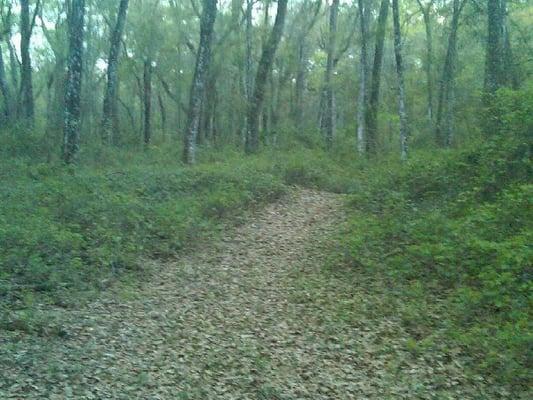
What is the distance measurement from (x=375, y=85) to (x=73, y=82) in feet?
36.5

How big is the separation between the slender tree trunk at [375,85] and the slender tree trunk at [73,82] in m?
10.7

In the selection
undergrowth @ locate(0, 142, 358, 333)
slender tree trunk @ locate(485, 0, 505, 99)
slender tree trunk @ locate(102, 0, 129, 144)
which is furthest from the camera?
slender tree trunk @ locate(102, 0, 129, 144)

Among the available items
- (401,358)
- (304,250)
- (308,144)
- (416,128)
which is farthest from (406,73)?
(401,358)

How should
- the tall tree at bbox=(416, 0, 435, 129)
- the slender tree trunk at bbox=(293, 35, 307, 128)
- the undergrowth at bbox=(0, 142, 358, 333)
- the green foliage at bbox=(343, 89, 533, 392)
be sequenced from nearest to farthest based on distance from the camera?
the green foliage at bbox=(343, 89, 533, 392)
the undergrowth at bbox=(0, 142, 358, 333)
the tall tree at bbox=(416, 0, 435, 129)
the slender tree trunk at bbox=(293, 35, 307, 128)

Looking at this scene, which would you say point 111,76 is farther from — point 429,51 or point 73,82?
point 429,51

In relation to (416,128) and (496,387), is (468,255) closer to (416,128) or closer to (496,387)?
(496,387)

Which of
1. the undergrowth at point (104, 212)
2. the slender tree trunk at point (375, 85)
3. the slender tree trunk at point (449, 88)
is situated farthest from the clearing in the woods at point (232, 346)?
the slender tree trunk at point (449, 88)

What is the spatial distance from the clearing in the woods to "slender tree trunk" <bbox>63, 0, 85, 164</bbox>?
7.73 metres

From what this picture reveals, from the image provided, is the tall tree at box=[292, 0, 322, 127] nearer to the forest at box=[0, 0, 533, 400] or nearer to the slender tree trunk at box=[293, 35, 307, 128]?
the slender tree trunk at box=[293, 35, 307, 128]

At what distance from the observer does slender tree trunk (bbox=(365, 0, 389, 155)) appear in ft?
69.2

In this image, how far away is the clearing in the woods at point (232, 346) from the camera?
228 inches

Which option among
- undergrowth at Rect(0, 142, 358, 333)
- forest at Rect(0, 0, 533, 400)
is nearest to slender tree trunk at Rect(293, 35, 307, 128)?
forest at Rect(0, 0, 533, 400)

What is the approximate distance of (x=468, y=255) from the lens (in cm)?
864

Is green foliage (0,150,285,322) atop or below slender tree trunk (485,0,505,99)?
below
